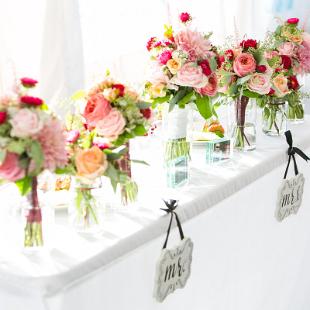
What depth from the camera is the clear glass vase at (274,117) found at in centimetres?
207

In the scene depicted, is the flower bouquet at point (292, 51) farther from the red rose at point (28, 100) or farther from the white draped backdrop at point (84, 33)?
the red rose at point (28, 100)

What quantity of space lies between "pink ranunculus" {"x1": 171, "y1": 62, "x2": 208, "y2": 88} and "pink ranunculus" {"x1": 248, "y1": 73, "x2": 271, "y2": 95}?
0.78 feet

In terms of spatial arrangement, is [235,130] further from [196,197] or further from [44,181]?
[44,181]

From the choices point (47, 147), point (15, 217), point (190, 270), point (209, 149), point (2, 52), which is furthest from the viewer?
point (2, 52)

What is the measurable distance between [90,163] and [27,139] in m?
0.15

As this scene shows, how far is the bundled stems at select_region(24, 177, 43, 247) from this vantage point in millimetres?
1232

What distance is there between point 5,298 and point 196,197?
0.54m

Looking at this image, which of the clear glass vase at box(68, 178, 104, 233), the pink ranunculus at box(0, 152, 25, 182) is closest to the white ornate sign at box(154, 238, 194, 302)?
the clear glass vase at box(68, 178, 104, 233)

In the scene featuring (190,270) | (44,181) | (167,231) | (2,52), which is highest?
(2,52)

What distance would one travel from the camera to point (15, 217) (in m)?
1.39

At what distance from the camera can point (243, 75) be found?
183cm

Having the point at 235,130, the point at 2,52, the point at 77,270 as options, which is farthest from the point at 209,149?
the point at 2,52

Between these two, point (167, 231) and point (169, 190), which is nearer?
point (167, 231)

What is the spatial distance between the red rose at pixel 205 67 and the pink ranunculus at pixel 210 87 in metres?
0.02
